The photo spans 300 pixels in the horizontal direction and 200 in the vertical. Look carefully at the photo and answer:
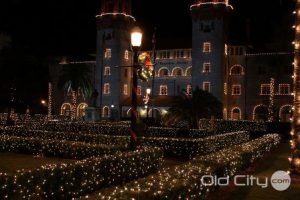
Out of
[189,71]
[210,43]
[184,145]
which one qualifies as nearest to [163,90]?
[189,71]

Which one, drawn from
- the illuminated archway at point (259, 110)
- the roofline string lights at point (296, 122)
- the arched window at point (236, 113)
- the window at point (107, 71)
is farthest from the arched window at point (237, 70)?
the roofline string lights at point (296, 122)

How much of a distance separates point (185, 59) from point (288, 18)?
17.3 meters

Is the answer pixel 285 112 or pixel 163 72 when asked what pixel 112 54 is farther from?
pixel 285 112

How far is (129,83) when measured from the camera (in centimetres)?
7000

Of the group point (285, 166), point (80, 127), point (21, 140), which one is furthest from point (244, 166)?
point (80, 127)

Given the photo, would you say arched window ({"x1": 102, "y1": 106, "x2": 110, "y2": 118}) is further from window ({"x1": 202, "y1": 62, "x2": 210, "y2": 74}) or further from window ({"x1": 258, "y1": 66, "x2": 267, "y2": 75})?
window ({"x1": 258, "y1": 66, "x2": 267, "y2": 75})

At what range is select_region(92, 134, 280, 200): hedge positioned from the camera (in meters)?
7.31

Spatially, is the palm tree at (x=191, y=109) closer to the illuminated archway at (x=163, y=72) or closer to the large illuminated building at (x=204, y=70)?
the large illuminated building at (x=204, y=70)

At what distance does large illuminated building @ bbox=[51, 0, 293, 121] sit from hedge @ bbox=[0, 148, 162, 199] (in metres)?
42.6

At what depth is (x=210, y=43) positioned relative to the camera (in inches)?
2389

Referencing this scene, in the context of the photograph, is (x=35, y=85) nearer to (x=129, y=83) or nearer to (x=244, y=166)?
(x=244, y=166)

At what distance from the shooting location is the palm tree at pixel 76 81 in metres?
68.3

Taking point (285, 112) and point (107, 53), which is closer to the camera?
point (285, 112)

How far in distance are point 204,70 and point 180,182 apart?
53130mm
